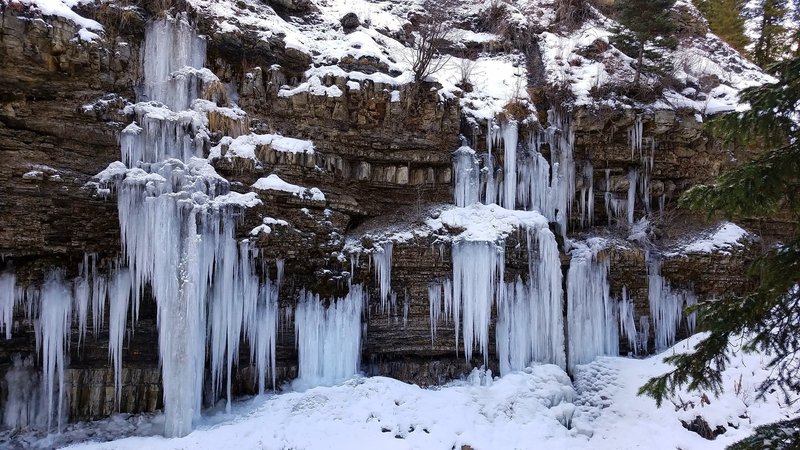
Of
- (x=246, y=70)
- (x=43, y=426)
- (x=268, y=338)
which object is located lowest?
(x=43, y=426)

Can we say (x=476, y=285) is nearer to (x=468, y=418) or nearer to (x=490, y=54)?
(x=468, y=418)

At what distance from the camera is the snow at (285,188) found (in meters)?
11.3

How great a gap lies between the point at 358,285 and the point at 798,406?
32.0ft

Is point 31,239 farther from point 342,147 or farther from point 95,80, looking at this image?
point 342,147

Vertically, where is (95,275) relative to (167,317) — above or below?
above

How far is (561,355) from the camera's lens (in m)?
12.4

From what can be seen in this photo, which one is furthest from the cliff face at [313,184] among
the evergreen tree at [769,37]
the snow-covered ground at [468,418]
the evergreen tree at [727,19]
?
the evergreen tree at [727,19]

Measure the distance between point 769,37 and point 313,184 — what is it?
66.0 feet

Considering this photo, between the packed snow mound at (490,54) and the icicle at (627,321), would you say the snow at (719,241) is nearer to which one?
the icicle at (627,321)

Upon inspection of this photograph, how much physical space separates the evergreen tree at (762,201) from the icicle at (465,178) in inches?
346

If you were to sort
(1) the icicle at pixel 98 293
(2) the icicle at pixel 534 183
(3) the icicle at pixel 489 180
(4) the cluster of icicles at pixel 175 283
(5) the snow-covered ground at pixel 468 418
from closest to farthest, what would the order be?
(5) the snow-covered ground at pixel 468 418
(4) the cluster of icicles at pixel 175 283
(1) the icicle at pixel 98 293
(3) the icicle at pixel 489 180
(2) the icicle at pixel 534 183

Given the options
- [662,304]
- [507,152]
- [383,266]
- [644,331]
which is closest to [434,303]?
[383,266]

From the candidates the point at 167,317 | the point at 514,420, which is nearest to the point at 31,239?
the point at 167,317

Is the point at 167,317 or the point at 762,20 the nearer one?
the point at 167,317
